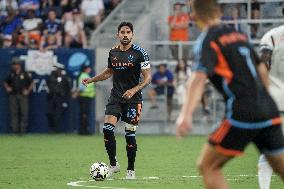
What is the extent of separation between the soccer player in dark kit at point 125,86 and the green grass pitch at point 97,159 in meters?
0.61

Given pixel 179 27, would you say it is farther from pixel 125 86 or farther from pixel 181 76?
pixel 125 86

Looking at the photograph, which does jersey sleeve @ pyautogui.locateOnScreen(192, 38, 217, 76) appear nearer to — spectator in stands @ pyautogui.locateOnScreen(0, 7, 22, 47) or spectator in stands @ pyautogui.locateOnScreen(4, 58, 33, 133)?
spectator in stands @ pyautogui.locateOnScreen(4, 58, 33, 133)

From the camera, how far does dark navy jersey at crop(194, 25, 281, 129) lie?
8750mm

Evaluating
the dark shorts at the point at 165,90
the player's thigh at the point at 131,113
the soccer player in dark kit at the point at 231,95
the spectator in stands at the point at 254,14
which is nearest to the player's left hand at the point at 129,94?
the player's thigh at the point at 131,113

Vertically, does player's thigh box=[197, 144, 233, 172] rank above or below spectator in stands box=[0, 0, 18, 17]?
below

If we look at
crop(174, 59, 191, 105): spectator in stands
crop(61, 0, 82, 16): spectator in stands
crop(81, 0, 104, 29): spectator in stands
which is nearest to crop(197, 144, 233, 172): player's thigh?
crop(174, 59, 191, 105): spectator in stands

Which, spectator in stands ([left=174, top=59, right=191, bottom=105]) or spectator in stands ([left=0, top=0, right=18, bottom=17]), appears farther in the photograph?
spectator in stands ([left=0, top=0, right=18, bottom=17])

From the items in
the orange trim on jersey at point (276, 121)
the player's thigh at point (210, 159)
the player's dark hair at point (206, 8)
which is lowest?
the player's thigh at point (210, 159)

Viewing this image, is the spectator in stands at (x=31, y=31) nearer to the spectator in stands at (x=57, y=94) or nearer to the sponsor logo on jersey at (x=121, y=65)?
the spectator in stands at (x=57, y=94)

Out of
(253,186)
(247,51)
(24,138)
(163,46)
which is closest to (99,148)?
(24,138)

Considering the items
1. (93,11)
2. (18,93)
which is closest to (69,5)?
(93,11)

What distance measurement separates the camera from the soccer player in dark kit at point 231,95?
8.75 metres

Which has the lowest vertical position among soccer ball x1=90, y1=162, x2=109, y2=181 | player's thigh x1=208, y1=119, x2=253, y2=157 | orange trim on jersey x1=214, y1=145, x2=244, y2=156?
soccer ball x1=90, y1=162, x2=109, y2=181

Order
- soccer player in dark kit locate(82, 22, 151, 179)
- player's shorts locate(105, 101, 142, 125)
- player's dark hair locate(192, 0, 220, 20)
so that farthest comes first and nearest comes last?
1. player's shorts locate(105, 101, 142, 125)
2. soccer player in dark kit locate(82, 22, 151, 179)
3. player's dark hair locate(192, 0, 220, 20)
